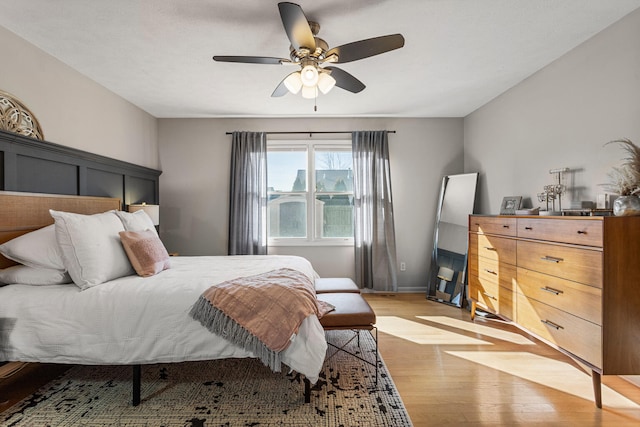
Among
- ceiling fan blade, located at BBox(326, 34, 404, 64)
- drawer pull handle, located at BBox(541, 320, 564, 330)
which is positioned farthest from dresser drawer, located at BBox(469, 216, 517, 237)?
ceiling fan blade, located at BBox(326, 34, 404, 64)

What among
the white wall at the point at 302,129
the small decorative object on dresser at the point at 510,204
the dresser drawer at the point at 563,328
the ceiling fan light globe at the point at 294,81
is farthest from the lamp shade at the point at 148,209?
the small decorative object on dresser at the point at 510,204

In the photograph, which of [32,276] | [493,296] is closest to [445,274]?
[493,296]

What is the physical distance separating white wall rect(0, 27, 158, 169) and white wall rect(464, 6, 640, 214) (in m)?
4.45

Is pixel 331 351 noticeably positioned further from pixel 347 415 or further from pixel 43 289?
pixel 43 289

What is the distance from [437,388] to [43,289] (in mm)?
2648

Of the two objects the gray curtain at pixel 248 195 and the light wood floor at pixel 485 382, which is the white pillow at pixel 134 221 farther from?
the gray curtain at pixel 248 195

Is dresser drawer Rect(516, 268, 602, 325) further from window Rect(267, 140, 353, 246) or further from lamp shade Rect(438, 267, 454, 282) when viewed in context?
window Rect(267, 140, 353, 246)

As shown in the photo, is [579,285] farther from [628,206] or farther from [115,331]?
[115,331]

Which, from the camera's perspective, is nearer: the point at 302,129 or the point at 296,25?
the point at 296,25

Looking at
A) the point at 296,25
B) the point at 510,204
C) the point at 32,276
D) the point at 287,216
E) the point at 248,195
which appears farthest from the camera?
the point at 287,216

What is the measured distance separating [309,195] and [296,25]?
9.74 feet

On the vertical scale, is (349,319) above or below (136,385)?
above

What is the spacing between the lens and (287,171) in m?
4.72

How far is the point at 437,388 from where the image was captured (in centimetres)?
216
